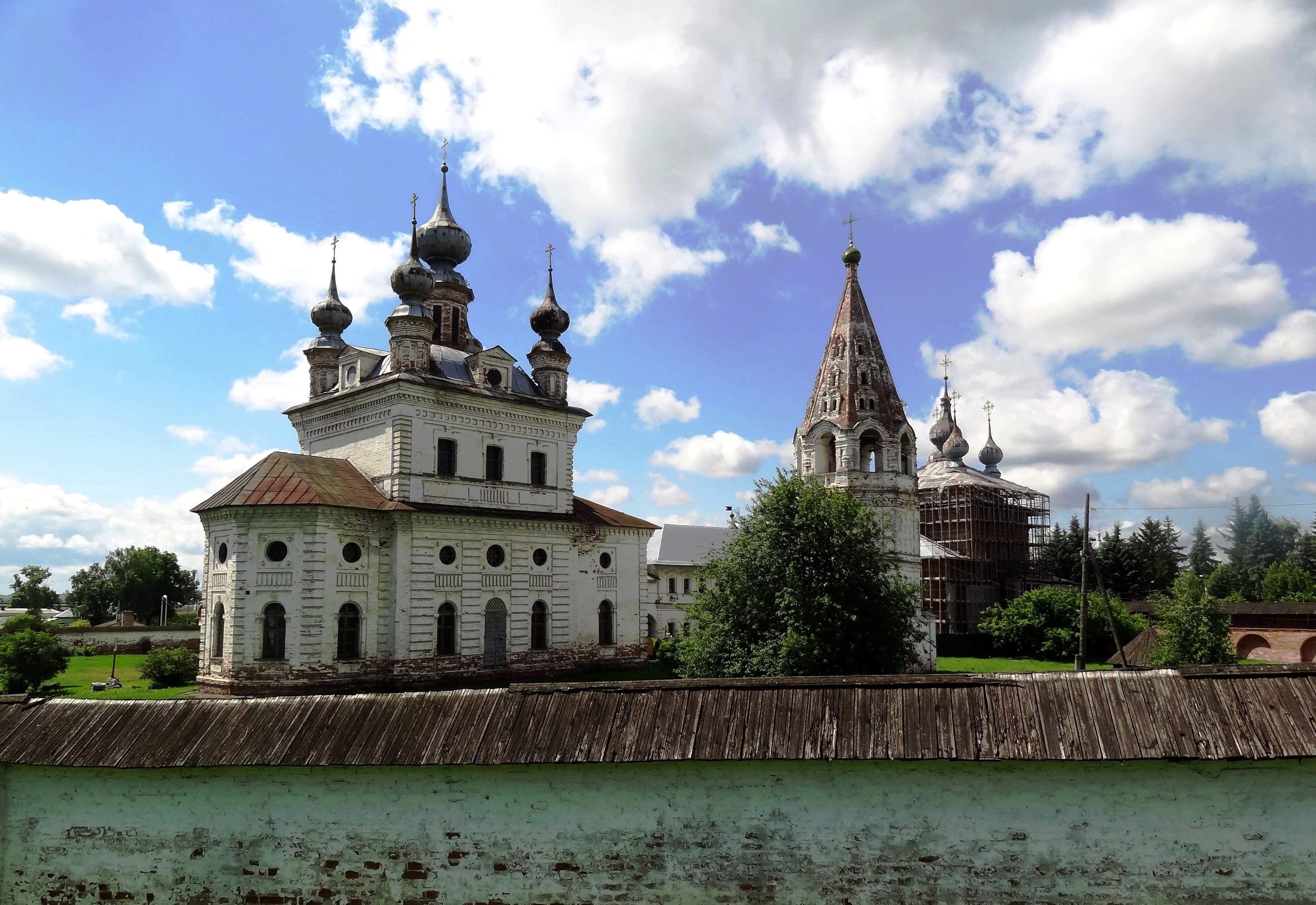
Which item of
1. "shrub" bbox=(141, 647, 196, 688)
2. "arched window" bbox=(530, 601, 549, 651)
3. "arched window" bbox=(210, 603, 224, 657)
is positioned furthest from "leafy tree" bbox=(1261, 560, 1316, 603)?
"shrub" bbox=(141, 647, 196, 688)

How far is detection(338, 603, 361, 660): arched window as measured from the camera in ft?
78.3

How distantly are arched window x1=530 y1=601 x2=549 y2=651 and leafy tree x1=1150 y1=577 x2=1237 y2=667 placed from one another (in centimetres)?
1843

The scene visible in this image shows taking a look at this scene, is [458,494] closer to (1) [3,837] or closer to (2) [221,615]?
(2) [221,615]

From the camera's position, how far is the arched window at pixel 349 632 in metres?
23.9

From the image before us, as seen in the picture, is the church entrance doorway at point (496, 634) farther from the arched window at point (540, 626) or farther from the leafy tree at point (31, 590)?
the leafy tree at point (31, 590)

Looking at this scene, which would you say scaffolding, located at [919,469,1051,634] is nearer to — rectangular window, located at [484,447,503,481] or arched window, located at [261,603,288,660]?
rectangular window, located at [484,447,503,481]

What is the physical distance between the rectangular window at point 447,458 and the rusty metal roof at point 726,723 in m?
17.0

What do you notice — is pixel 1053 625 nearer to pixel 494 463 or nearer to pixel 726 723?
pixel 494 463

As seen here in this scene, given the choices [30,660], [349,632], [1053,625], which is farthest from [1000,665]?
[30,660]

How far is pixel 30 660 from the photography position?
81.3 feet

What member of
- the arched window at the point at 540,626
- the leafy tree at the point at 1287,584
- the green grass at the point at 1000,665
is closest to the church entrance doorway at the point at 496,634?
the arched window at the point at 540,626

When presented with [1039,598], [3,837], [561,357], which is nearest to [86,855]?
[3,837]

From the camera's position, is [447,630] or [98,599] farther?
[98,599]

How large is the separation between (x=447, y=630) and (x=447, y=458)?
5.29 metres
